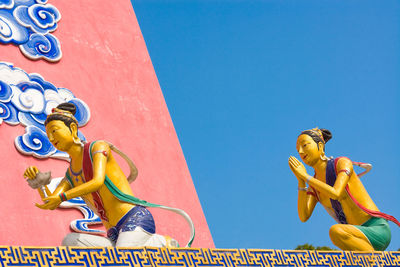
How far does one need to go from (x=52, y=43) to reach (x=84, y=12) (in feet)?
2.39

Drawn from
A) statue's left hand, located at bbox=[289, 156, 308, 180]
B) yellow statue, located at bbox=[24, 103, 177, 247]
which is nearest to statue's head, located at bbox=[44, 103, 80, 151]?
yellow statue, located at bbox=[24, 103, 177, 247]

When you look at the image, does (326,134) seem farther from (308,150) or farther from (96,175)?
(96,175)

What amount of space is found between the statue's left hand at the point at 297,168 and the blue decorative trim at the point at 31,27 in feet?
9.37

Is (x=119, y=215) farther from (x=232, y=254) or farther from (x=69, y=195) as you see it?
(x=232, y=254)

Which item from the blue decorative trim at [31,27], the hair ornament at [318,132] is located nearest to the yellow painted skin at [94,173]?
the hair ornament at [318,132]

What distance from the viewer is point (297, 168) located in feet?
17.5

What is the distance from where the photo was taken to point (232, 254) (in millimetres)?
4633

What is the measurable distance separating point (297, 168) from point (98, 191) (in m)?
1.54

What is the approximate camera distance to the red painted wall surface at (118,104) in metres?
6.67

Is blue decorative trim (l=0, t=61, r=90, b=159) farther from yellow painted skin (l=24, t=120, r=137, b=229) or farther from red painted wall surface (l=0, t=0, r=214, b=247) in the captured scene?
yellow painted skin (l=24, t=120, r=137, b=229)

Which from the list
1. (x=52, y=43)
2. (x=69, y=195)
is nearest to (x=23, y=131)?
(x=52, y=43)

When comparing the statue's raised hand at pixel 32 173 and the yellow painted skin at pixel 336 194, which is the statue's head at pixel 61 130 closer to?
the statue's raised hand at pixel 32 173

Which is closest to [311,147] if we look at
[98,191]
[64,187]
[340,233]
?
[340,233]

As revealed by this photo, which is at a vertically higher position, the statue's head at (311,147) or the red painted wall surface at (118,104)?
the red painted wall surface at (118,104)
